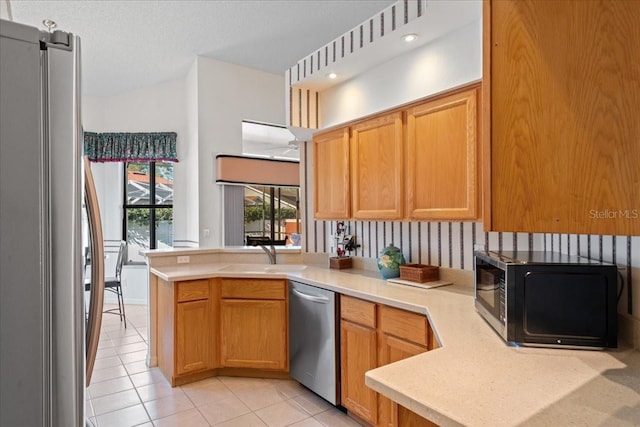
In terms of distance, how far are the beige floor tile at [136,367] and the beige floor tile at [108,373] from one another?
0.04 meters

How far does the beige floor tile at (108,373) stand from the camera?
3.03 meters

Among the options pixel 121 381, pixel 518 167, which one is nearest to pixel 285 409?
pixel 121 381

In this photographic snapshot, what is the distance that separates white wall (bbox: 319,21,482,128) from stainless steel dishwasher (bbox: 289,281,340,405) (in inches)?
52.6

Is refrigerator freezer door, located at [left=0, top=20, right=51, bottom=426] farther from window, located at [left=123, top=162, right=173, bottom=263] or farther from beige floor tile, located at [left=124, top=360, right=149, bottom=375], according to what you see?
window, located at [left=123, top=162, right=173, bottom=263]

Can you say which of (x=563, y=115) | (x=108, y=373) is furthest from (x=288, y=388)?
(x=563, y=115)

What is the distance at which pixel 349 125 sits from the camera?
9.41ft

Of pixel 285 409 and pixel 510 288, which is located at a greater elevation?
pixel 510 288

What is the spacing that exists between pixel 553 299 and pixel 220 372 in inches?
101

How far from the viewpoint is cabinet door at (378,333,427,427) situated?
1979mm

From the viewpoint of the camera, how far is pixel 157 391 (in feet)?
9.20

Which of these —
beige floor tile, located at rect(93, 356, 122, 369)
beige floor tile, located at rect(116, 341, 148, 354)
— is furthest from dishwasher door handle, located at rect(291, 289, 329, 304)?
beige floor tile, located at rect(116, 341, 148, 354)

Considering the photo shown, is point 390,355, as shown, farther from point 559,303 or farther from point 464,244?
point 559,303

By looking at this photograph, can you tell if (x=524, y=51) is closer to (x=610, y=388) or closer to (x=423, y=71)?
(x=610, y=388)

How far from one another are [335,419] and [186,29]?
3779 mm
